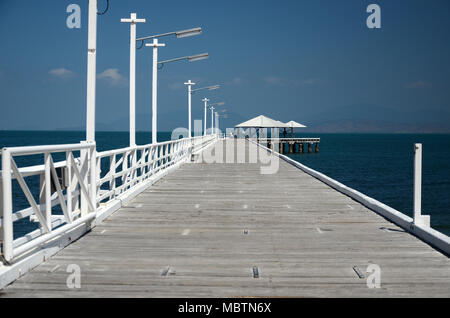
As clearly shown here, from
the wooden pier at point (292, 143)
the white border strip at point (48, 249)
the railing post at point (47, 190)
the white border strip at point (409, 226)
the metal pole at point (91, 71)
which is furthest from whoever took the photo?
the wooden pier at point (292, 143)

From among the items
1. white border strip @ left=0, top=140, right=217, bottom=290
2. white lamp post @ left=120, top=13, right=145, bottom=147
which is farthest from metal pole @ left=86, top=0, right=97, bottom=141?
white lamp post @ left=120, top=13, right=145, bottom=147

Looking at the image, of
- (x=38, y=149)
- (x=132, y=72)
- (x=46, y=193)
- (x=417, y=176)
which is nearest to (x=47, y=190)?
(x=46, y=193)

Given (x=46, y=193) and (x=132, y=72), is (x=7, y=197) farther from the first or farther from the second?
(x=132, y=72)

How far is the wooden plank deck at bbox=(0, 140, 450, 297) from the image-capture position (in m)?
4.78

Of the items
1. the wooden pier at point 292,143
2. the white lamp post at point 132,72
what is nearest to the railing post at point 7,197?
the white lamp post at point 132,72

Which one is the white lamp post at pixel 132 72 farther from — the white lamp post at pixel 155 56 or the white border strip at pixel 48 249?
the white border strip at pixel 48 249

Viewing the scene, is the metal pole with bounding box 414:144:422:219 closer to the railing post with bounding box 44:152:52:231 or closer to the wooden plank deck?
the wooden plank deck

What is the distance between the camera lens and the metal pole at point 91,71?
815 centimetres

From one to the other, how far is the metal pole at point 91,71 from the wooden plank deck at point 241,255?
4.91 feet
